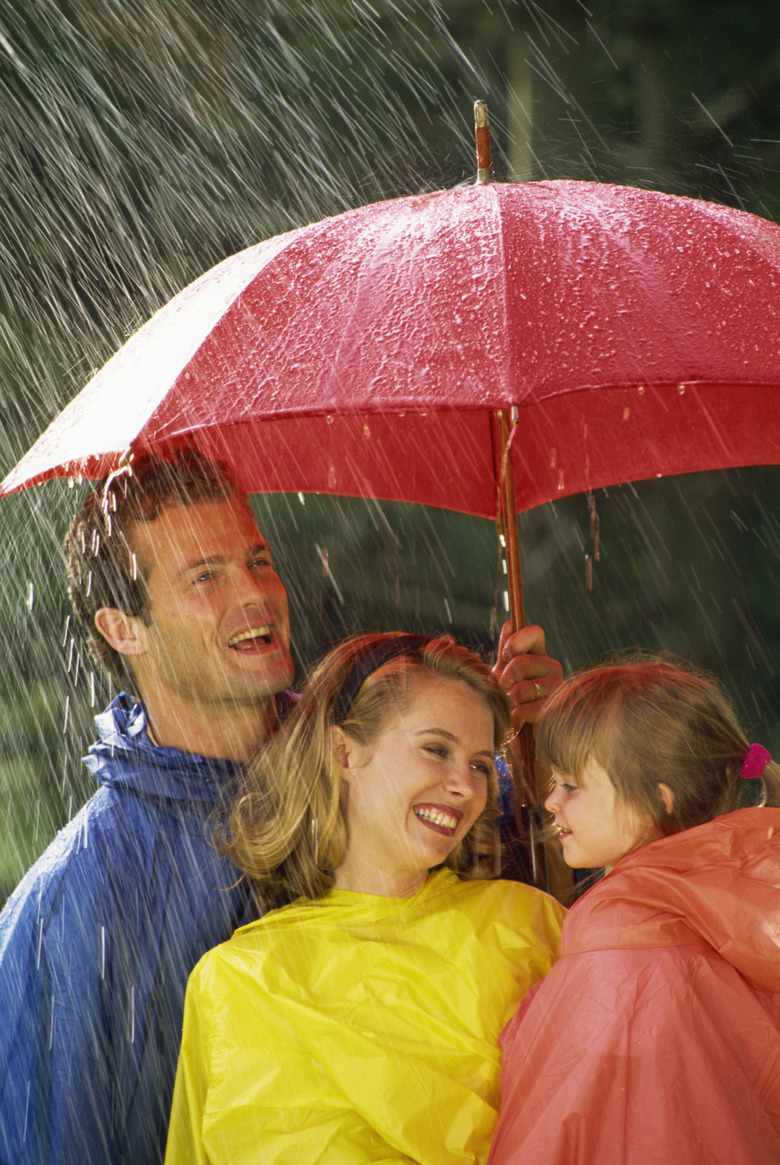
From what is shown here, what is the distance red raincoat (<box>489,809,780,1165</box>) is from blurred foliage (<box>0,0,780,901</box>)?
2.41m

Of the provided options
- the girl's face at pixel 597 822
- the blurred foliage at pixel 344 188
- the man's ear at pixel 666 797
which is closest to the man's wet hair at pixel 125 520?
the girl's face at pixel 597 822

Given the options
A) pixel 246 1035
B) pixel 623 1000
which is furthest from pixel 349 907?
pixel 623 1000

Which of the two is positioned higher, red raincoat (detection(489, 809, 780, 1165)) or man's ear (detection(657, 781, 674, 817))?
man's ear (detection(657, 781, 674, 817))

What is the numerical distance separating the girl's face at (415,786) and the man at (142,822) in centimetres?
24

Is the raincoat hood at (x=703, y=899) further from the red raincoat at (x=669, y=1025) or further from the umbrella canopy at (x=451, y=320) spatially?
the umbrella canopy at (x=451, y=320)

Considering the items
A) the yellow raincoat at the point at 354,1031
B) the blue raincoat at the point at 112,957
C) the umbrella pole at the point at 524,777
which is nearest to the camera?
the yellow raincoat at the point at 354,1031

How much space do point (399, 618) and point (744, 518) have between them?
4.55 feet

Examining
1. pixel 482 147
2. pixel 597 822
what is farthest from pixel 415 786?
pixel 482 147

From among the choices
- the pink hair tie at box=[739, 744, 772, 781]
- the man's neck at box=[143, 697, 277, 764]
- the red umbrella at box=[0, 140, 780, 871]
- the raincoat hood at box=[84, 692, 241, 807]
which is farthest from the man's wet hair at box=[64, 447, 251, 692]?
the pink hair tie at box=[739, 744, 772, 781]

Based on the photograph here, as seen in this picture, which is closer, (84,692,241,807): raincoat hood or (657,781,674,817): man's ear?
(657,781,674,817): man's ear

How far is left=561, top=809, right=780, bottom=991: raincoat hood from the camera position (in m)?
1.70

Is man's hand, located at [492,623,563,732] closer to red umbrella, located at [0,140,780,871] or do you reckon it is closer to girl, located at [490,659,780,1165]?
girl, located at [490,659,780,1165]

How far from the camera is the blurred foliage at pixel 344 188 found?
408 centimetres

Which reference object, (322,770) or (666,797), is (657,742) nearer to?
(666,797)
